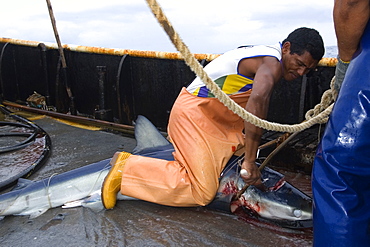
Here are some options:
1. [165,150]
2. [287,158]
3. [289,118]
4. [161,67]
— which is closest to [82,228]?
[165,150]

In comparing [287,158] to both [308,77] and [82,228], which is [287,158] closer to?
Answer: [308,77]

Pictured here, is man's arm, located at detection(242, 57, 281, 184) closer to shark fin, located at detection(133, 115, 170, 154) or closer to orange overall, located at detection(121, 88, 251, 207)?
orange overall, located at detection(121, 88, 251, 207)

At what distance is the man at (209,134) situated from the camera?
2.76 meters

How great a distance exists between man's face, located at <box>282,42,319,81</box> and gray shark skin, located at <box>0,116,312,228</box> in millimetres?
819

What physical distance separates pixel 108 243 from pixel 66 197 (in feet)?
2.34

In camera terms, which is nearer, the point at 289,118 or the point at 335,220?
the point at 335,220

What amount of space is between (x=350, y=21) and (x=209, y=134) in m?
1.53

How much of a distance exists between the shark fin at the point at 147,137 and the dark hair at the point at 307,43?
55.7 inches

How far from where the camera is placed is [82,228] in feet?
9.62

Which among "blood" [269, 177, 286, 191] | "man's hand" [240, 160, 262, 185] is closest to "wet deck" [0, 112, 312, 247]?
"blood" [269, 177, 286, 191]

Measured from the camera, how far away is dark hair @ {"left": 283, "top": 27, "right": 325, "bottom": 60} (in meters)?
Answer: 2.69

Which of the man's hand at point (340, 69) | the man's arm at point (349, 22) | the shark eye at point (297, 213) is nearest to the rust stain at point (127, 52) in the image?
the shark eye at point (297, 213)

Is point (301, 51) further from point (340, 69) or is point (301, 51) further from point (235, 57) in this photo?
point (340, 69)

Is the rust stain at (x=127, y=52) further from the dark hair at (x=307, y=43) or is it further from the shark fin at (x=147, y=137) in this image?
the shark fin at (x=147, y=137)
